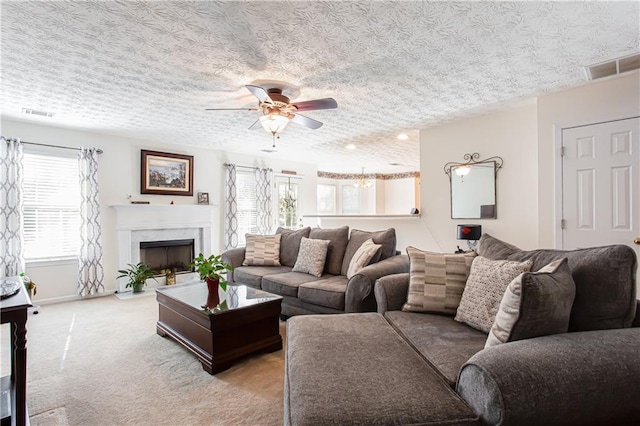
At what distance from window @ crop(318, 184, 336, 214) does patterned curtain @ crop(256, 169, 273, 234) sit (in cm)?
331

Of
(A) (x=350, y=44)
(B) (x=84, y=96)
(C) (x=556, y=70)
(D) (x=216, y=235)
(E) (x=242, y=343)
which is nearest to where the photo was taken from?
(A) (x=350, y=44)

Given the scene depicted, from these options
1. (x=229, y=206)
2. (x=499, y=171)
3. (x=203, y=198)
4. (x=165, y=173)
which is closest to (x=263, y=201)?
(x=229, y=206)

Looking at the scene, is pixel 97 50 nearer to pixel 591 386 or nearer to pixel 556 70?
pixel 591 386

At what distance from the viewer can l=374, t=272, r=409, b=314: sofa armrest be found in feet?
7.41

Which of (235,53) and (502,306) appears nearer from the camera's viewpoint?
(502,306)

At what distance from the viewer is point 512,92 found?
3391 mm

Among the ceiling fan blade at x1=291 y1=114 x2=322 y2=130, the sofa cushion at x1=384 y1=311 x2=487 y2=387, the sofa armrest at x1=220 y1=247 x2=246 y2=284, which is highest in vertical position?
the ceiling fan blade at x1=291 y1=114 x2=322 y2=130

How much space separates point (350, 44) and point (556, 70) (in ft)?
6.32

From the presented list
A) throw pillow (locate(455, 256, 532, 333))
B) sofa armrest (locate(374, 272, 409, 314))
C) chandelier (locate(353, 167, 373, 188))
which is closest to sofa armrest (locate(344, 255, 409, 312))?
sofa armrest (locate(374, 272, 409, 314))

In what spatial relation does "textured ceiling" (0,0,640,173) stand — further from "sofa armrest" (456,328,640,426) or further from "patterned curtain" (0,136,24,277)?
"sofa armrest" (456,328,640,426)

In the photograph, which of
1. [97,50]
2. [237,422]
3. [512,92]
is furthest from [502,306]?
[97,50]

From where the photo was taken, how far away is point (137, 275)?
4941mm

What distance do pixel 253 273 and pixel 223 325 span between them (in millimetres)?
1436

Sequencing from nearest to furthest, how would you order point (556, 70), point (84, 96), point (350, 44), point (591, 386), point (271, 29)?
point (591, 386) < point (271, 29) < point (350, 44) < point (556, 70) < point (84, 96)
